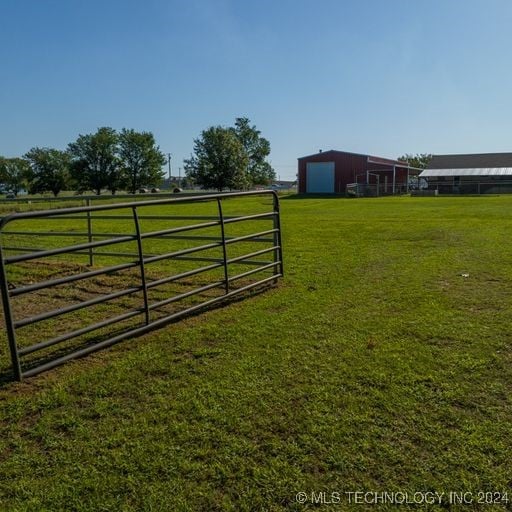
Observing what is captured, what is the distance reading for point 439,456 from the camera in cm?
237

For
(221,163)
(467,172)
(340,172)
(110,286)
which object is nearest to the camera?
(110,286)

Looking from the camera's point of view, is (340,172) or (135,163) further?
(135,163)

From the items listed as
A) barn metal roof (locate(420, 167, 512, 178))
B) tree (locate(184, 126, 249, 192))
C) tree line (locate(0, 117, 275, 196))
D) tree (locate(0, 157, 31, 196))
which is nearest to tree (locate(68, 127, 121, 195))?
tree line (locate(0, 117, 275, 196))

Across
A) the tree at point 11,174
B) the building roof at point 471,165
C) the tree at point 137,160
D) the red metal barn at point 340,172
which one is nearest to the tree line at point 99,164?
the tree at point 137,160

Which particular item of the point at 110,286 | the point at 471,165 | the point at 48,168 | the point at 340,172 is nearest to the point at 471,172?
the point at 471,165

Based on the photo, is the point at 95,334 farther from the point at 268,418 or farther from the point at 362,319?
the point at 362,319

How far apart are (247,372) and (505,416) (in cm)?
179

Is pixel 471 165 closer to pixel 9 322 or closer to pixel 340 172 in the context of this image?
pixel 340 172

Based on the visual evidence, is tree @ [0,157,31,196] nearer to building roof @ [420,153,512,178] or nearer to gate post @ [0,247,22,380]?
building roof @ [420,153,512,178]

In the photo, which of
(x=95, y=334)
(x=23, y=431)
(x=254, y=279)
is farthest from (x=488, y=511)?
(x=254, y=279)

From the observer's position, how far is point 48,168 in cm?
8056

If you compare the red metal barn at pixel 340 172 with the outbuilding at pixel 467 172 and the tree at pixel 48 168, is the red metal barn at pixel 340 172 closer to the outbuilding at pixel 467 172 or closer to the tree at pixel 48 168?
the outbuilding at pixel 467 172

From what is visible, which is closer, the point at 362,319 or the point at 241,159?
the point at 362,319

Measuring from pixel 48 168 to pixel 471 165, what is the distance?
A: 70.7 m
